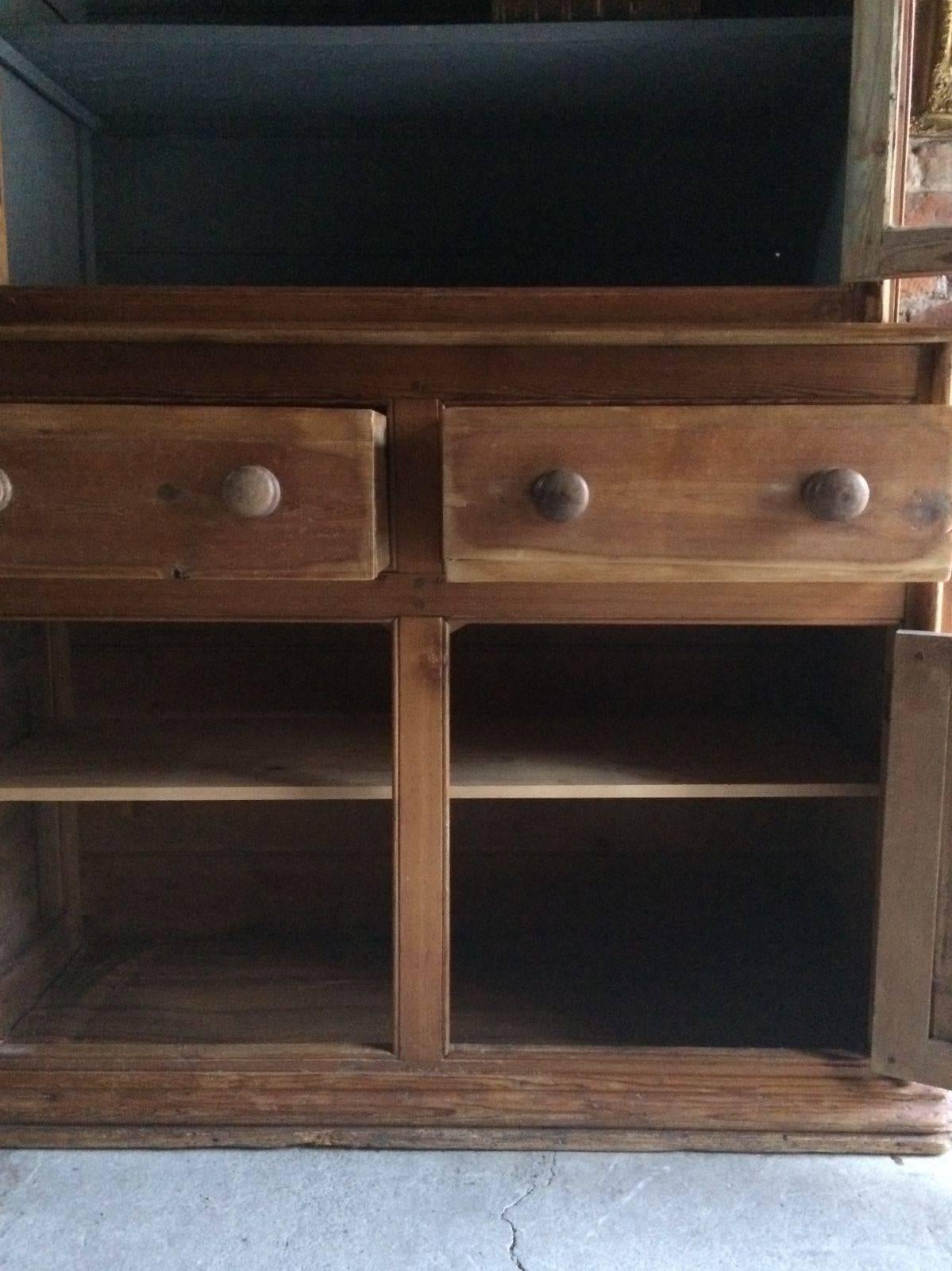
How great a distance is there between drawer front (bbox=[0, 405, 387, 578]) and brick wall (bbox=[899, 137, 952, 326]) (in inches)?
29.1

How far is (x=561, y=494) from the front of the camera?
2.94 ft

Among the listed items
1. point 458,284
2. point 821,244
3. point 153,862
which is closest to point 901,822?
point 821,244

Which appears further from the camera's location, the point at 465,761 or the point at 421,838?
the point at 465,761

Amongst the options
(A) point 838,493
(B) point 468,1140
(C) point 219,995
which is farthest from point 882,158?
(C) point 219,995

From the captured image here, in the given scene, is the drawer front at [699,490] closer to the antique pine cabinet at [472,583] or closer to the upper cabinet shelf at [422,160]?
the antique pine cabinet at [472,583]

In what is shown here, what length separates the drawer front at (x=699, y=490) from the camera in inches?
35.8

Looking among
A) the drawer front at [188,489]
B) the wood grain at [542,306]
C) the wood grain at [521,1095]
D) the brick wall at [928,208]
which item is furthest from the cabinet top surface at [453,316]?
the wood grain at [521,1095]

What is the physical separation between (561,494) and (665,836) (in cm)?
88

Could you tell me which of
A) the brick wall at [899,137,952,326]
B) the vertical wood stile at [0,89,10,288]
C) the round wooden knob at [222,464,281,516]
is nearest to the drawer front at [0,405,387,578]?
the round wooden knob at [222,464,281,516]

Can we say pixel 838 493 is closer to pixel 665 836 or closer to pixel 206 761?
pixel 206 761

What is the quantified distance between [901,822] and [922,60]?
910mm

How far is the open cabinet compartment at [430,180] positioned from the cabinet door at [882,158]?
0.27 metres

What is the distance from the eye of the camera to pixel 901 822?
998 mm

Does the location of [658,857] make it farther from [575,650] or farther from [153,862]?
[153,862]
